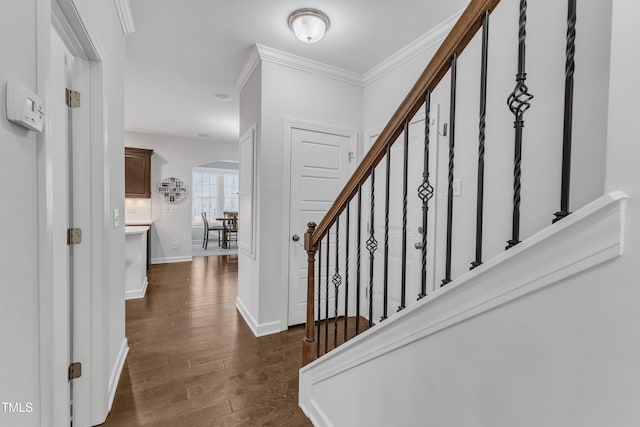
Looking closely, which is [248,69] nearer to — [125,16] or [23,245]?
[125,16]

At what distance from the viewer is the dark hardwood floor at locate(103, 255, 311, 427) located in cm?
165

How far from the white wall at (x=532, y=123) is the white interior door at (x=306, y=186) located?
3.72ft

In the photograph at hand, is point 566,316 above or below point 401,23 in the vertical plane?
below

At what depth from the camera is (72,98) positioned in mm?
1475

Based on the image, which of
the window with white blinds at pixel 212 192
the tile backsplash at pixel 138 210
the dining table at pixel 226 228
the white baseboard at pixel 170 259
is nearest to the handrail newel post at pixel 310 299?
the white baseboard at pixel 170 259

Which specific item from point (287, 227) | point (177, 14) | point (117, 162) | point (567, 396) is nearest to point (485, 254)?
point (567, 396)

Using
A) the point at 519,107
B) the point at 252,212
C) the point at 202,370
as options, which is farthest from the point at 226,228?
the point at 519,107

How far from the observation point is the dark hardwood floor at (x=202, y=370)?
1.65 meters

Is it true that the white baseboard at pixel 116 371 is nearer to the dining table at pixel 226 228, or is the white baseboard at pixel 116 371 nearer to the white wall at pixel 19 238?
the white wall at pixel 19 238

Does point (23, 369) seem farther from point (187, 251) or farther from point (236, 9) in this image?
point (187, 251)

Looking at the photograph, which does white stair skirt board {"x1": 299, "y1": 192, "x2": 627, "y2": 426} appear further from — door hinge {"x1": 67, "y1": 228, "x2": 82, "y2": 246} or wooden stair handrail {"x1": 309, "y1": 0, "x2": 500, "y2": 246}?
door hinge {"x1": 67, "y1": 228, "x2": 82, "y2": 246}

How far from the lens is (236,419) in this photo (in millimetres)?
1621

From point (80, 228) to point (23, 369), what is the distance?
3.36 feet

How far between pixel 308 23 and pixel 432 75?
164cm
